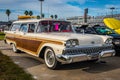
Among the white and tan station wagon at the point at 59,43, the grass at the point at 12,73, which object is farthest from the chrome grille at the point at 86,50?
the grass at the point at 12,73

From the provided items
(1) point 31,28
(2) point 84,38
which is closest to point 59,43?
(2) point 84,38

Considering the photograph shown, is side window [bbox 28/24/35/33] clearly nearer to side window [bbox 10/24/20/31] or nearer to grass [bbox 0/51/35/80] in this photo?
side window [bbox 10/24/20/31]

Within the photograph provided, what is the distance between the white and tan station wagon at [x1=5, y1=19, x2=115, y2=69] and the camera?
6156mm

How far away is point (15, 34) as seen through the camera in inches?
379

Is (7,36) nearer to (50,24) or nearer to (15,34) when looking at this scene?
(15,34)

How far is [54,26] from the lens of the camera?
26.5 feet

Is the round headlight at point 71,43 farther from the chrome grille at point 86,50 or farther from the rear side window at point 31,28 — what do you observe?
the rear side window at point 31,28

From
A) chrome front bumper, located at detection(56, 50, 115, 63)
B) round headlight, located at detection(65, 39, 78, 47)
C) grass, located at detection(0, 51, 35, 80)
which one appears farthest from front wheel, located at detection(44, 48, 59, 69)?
grass, located at detection(0, 51, 35, 80)

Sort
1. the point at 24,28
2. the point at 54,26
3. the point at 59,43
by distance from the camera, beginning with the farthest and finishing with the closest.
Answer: the point at 24,28 < the point at 54,26 < the point at 59,43

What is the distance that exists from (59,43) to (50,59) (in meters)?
0.89

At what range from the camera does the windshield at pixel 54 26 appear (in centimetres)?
787

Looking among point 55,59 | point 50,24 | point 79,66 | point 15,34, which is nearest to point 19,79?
point 55,59

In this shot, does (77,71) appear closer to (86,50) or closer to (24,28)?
(86,50)

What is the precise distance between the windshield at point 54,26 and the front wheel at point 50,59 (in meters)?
1.15
